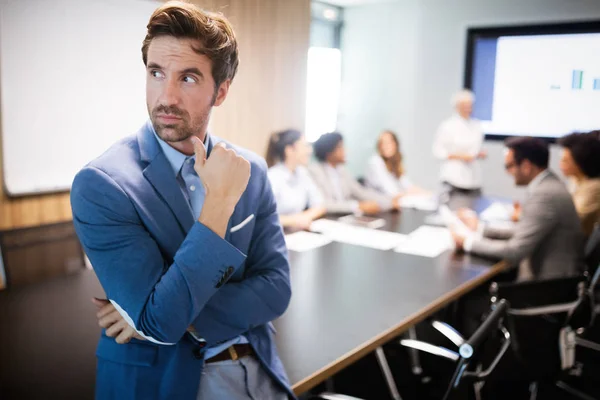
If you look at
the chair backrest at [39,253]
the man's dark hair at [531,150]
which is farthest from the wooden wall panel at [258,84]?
the man's dark hair at [531,150]

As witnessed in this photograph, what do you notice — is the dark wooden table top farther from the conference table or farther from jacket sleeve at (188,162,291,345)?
jacket sleeve at (188,162,291,345)

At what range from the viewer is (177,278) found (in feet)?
3.19

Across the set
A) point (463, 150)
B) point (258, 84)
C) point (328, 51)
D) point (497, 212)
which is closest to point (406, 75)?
point (328, 51)

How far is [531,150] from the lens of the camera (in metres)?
2.70

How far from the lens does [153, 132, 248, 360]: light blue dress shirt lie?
1119 mm

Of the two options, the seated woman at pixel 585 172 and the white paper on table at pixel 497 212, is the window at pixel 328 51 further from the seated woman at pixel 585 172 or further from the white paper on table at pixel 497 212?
the seated woman at pixel 585 172

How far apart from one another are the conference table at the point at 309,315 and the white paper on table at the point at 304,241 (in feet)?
0.32

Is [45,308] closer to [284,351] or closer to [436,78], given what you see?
[284,351]

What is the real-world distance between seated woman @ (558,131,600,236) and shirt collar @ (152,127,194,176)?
2.00 meters

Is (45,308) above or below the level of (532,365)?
above

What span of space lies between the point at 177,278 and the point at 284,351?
27.0 inches

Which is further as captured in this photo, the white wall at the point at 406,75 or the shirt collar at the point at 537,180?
the white wall at the point at 406,75

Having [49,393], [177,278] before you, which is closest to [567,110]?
[177,278]

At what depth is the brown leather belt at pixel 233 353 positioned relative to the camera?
1196mm
